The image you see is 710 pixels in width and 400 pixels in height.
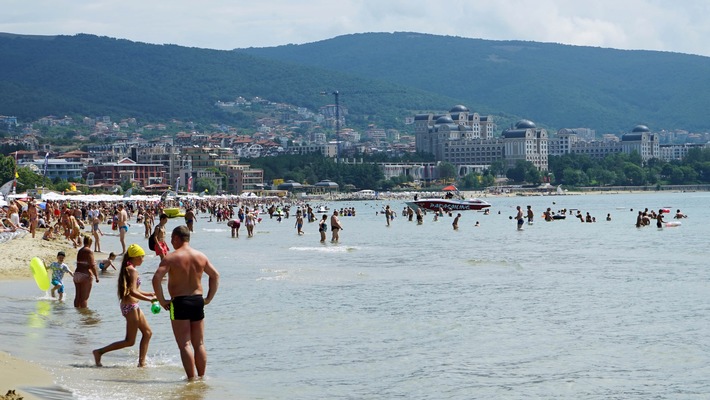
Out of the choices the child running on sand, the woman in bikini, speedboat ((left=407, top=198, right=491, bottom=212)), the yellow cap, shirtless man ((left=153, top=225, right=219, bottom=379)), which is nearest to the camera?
shirtless man ((left=153, top=225, right=219, bottom=379))

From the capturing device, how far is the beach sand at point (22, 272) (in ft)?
36.5

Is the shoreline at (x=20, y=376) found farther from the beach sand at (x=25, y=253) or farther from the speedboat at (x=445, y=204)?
the speedboat at (x=445, y=204)

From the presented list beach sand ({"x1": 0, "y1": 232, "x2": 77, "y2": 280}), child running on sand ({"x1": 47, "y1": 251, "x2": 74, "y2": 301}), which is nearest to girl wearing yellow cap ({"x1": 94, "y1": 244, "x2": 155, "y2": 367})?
child running on sand ({"x1": 47, "y1": 251, "x2": 74, "y2": 301})

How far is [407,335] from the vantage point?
1584 cm

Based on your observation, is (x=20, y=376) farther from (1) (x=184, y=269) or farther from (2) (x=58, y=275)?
(2) (x=58, y=275)

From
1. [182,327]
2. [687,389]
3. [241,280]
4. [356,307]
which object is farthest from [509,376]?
[241,280]

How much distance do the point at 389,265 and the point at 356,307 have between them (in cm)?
1071

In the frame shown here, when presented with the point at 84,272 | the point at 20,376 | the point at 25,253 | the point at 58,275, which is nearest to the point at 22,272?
the point at 25,253

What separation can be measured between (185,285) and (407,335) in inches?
214

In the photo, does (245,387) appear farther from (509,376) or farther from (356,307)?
(356,307)

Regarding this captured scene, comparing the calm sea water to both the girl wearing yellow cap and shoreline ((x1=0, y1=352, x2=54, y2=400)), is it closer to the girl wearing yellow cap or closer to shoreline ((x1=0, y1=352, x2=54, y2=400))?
shoreline ((x1=0, y1=352, x2=54, y2=400))

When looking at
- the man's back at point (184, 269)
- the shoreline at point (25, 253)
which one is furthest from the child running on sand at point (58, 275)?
the man's back at point (184, 269)

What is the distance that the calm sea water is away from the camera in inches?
478

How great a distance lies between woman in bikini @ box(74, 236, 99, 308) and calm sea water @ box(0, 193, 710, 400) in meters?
0.34
